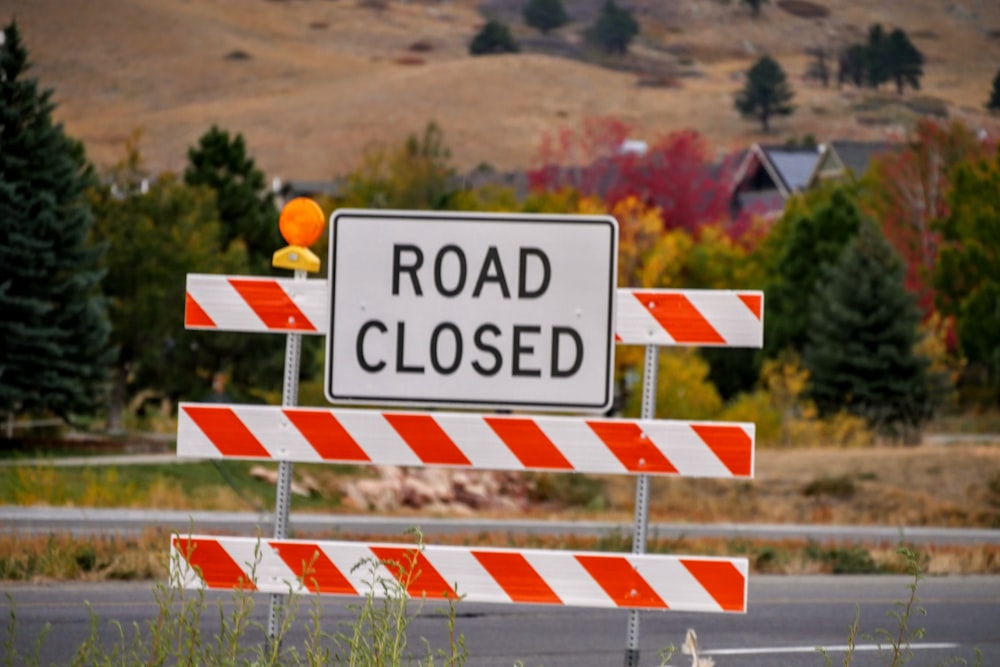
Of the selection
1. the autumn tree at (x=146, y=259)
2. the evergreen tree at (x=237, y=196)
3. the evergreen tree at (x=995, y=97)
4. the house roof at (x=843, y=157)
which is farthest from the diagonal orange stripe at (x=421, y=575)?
the evergreen tree at (x=995, y=97)

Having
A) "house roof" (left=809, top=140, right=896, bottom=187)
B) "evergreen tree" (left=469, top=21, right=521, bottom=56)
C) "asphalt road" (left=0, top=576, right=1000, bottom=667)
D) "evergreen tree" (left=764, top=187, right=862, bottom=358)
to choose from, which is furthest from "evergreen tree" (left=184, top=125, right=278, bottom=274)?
"evergreen tree" (left=469, top=21, right=521, bottom=56)

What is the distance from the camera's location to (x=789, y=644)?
8898 mm

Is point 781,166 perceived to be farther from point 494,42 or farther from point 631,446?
point 494,42

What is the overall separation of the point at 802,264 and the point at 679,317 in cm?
4161

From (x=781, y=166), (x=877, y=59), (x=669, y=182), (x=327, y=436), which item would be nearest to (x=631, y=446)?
(x=327, y=436)

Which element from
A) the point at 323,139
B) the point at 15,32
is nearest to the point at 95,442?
the point at 15,32

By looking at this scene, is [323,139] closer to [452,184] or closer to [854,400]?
[452,184]

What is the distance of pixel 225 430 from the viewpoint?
6.37 metres

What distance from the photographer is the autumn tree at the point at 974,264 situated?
4488 cm

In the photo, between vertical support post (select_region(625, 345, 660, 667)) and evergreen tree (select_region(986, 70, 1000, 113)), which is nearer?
vertical support post (select_region(625, 345, 660, 667))

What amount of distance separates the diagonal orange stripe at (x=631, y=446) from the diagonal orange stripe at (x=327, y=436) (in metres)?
0.93

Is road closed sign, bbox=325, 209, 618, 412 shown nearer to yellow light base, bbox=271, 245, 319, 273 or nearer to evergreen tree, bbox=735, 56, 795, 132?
yellow light base, bbox=271, 245, 319, 273

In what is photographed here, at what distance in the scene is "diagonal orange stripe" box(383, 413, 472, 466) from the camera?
6.16 m

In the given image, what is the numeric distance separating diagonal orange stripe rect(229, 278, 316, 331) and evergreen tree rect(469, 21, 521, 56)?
561 feet
